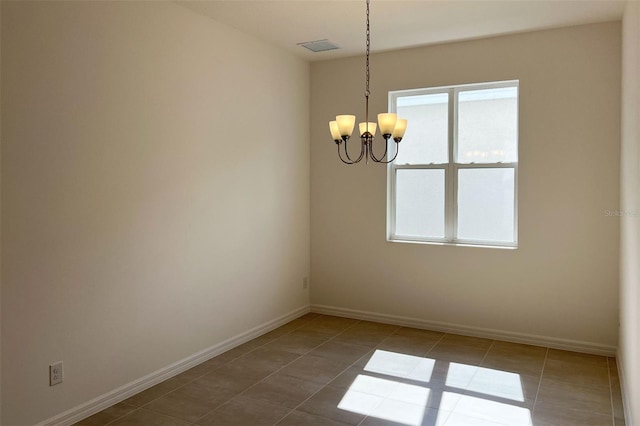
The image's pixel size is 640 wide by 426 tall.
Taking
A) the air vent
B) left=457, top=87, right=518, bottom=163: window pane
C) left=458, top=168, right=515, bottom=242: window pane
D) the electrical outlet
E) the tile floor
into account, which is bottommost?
the tile floor

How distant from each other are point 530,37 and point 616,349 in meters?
2.69

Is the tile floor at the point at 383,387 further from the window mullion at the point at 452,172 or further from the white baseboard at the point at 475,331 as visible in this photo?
the window mullion at the point at 452,172

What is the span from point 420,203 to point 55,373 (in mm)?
3405

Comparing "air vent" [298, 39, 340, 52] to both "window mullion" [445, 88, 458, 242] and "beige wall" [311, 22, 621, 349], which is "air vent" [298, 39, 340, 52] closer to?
"beige wall" [311, 22, 621, 349]

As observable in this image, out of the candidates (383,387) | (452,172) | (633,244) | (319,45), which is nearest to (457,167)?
(452,172)

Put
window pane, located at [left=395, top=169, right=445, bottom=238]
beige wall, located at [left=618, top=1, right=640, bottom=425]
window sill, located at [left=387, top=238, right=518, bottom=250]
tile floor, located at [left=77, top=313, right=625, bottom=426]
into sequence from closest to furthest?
beige wall, located at [left=618, top=1, right=640, bottom=425] → tile floor, located at [left=77, top=313, right=625, bottom=426] → window sill, located at [left=387, top=238, right=518, bottom=250] → window pane, located at [left=395, top=169, right=445, bottom=238]

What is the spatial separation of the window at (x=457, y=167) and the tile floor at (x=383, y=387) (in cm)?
107

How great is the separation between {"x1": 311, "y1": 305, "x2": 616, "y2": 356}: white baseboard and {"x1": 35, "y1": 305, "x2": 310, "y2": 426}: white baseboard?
72 centimetres

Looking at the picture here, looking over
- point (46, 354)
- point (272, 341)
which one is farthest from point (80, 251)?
point (272, 341)

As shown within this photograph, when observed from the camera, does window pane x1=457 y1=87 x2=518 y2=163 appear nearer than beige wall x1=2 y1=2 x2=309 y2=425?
No

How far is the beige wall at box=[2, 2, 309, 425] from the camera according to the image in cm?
263

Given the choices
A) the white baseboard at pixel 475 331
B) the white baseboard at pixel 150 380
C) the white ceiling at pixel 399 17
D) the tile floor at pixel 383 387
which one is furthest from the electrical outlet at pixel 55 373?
the white baseboard at pixel 475 331

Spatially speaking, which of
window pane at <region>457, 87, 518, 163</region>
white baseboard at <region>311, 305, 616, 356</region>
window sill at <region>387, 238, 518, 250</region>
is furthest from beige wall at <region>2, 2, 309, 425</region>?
window pane at <region>457, 87, 518, 163</region>

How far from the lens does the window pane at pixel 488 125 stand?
4469 millimetres
